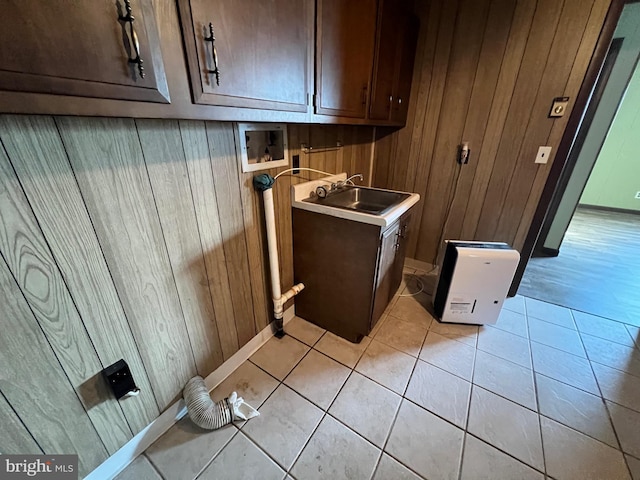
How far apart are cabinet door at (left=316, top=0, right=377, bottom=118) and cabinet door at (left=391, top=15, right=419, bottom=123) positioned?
450mm

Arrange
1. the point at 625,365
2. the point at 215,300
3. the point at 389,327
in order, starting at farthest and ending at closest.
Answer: the point at 389,327 < the point at 625,365 < the point at 215,300

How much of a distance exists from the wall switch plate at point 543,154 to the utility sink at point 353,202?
3.01 feet

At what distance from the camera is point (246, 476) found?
1.05 metres

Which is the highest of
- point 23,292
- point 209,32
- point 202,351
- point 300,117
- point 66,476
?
point 209,32

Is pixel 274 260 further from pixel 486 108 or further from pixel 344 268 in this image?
pixel 486 108

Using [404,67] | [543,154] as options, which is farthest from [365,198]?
[543,154]

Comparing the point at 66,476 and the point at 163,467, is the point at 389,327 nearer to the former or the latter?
the point at 163,467

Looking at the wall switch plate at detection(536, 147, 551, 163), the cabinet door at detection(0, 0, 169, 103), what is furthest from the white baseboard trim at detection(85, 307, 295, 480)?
the wall switch plate at detection(536, 147, 551, 163)

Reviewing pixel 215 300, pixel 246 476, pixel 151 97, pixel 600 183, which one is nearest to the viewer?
pixel 151 97

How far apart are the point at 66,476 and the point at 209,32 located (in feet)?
5.14

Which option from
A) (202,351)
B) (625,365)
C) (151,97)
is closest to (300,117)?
(151,97)

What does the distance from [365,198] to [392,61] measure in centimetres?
93

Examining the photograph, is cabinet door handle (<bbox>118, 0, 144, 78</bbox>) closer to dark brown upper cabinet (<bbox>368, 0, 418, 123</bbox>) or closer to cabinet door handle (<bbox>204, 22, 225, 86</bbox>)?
cabinet door handle (<bbox>204, 22, 225, 86</bbox>)

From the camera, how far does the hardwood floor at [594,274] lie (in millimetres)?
2135
